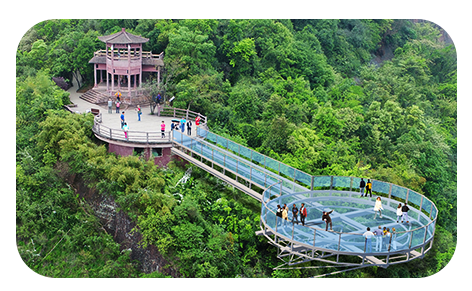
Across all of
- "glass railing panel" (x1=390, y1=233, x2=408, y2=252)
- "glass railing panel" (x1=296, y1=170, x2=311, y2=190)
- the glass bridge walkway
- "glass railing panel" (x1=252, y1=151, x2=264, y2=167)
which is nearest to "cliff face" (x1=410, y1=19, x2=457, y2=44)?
"glass railing panel" (x1=252, y1=151, x2=264, y2=167)

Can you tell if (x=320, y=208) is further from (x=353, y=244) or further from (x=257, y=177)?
(x=257, y=177)

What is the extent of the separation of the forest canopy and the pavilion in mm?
1565

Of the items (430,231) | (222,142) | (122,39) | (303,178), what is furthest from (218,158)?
(122,39)

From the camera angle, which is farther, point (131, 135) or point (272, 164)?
point (131, 135)

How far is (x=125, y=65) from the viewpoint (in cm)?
3791

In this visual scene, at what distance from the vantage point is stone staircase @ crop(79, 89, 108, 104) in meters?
38.2

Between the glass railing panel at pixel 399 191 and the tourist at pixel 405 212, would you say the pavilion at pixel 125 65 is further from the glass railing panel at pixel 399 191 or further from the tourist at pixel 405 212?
the tourist at pixel 405 212

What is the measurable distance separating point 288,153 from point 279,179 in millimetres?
8618

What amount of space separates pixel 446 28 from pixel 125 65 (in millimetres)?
52557

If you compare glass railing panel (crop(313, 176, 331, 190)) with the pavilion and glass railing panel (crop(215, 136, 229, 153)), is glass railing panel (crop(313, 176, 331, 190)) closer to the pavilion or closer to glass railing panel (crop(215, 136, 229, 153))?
glass railing panel (crop(215, 136, 229, 153))

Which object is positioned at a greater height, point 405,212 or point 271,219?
point 405,212

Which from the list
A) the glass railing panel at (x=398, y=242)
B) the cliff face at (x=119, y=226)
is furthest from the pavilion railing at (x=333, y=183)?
the cliff face at (x=119, y=226)
